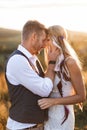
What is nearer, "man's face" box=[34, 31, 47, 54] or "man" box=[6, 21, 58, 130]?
"man" box=[6, 21, 58, 130]

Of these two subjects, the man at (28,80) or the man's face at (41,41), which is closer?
the man at (28,80)

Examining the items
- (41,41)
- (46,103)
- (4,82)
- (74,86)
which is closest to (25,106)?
(46,103)

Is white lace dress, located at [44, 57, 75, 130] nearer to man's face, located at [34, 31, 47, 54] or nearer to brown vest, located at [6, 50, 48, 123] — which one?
brown vest, located at [6, 50, 48, 123]

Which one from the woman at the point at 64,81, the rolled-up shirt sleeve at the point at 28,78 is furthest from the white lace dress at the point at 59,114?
the rolled-up shirt sleeve at the point at 28,78

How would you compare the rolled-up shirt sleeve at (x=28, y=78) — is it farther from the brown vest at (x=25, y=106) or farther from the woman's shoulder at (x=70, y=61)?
the woman's shoulder at (x=70, y=61)

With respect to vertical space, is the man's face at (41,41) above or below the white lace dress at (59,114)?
above

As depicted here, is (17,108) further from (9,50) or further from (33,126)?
(9,50)

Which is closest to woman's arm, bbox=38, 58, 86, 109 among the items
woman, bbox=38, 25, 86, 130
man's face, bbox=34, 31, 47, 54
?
woman, bbox=38, 25, 86, 130

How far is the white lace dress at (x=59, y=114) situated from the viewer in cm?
418

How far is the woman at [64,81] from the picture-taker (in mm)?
4125

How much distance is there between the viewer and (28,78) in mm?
4113

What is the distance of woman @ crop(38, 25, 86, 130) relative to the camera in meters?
4.12

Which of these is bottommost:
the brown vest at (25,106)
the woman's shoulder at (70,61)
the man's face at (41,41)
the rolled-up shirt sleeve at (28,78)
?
the brown vest at (25,106)

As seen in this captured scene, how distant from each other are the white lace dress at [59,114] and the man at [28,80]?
61 mm
